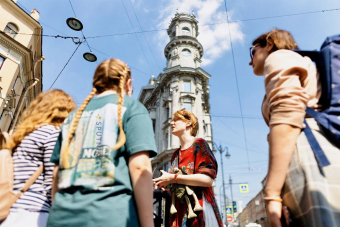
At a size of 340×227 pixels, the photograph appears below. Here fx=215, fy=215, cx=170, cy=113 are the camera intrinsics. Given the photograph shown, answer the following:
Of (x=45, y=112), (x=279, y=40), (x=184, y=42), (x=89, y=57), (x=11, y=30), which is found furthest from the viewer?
(x=184, y=42)

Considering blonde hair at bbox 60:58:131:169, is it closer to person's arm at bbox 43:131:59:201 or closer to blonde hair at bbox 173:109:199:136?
person's arm at bbox 43:131:59:201

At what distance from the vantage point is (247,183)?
32.7m

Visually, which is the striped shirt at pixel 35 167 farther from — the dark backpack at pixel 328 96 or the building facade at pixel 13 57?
the building facade at pixel 13 57

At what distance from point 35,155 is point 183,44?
30217mm

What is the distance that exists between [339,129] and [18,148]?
86.2 inches

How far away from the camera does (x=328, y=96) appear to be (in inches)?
48.0

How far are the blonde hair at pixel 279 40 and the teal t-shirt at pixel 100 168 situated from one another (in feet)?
3.60

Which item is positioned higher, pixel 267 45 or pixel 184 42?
pixel 184 42

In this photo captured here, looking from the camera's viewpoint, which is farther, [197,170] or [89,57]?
[89,57]

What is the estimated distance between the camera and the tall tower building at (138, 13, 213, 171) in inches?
1037

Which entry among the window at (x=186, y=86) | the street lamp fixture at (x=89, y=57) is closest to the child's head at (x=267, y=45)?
the street lamp fixture at (x=89, y=57)

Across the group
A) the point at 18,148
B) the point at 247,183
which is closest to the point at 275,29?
the point at 18,148

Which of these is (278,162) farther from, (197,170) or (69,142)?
(197,170)

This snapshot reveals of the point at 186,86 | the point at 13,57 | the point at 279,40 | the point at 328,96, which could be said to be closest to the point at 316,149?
the point at 328,96
